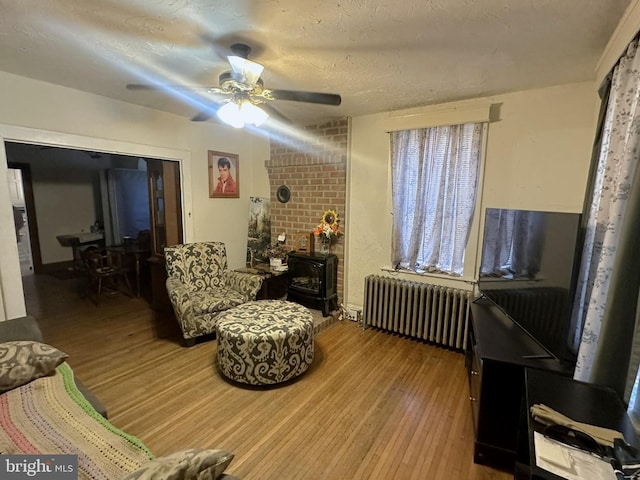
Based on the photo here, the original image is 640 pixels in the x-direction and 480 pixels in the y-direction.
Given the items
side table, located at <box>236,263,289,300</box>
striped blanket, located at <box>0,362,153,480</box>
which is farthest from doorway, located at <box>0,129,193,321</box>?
side table, located at <box>236,263,289,300</box>

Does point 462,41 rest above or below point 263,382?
above

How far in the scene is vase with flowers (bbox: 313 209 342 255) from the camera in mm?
3738

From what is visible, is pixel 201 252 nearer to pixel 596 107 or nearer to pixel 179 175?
pixel 179 175

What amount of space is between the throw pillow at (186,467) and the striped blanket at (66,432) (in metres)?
0.35

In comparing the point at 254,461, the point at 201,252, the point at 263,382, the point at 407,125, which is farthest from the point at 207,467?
the point at 407,125

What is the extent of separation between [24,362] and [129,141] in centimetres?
236

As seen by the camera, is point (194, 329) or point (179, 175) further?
point (179, 175)

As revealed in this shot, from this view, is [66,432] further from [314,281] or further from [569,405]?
[314,281]

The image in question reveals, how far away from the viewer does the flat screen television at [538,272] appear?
1.59 meters

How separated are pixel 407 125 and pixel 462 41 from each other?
1.36 m

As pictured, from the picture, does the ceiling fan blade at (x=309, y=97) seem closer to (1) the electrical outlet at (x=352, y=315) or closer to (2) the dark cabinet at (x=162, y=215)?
(2) the dark cabinet at (x=162, y=215)

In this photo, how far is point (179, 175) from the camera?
3748mm

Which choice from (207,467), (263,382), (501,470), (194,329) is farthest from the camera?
(194,329)

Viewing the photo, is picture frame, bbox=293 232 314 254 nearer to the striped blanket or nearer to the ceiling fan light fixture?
the ceiling fan light fixture
